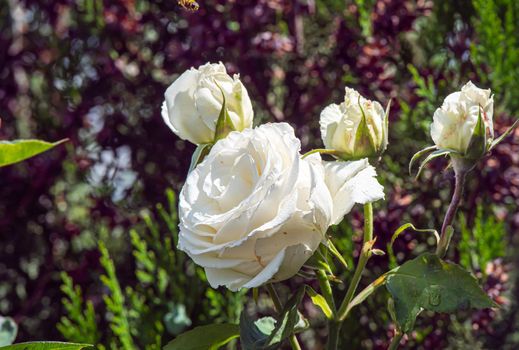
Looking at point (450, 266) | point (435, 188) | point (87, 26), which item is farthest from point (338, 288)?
point (87, 26)

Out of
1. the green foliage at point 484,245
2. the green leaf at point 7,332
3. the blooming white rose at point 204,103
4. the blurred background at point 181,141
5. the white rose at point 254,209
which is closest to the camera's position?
the white rose at point 254,209

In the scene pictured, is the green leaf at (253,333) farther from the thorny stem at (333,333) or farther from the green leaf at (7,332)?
the green leaf at (7,332)

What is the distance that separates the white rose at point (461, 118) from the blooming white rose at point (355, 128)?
48 mm

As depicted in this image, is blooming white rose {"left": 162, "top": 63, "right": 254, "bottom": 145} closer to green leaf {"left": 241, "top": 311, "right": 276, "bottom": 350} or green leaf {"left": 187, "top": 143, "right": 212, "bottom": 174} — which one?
green leaf {"left": 187, "top": 143, "right": 212, "bottom": 174}

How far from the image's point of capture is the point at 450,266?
0.63 meters

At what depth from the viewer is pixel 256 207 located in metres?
0.58

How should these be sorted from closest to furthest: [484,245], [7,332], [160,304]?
1. [7,332]
2. [484,245]
3. [160,304]

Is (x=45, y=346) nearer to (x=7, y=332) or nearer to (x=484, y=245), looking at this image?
(x=7, y=332)

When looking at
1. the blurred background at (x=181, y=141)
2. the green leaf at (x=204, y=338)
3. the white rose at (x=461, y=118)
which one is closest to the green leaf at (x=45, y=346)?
the green leaf at (x=204, y=338)

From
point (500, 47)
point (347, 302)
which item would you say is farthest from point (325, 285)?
point (500, 47)

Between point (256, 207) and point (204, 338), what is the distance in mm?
182

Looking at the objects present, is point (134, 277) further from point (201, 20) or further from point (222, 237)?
point (222, 237)

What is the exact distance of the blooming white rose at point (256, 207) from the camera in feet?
1.91

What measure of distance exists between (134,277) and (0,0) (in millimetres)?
879
